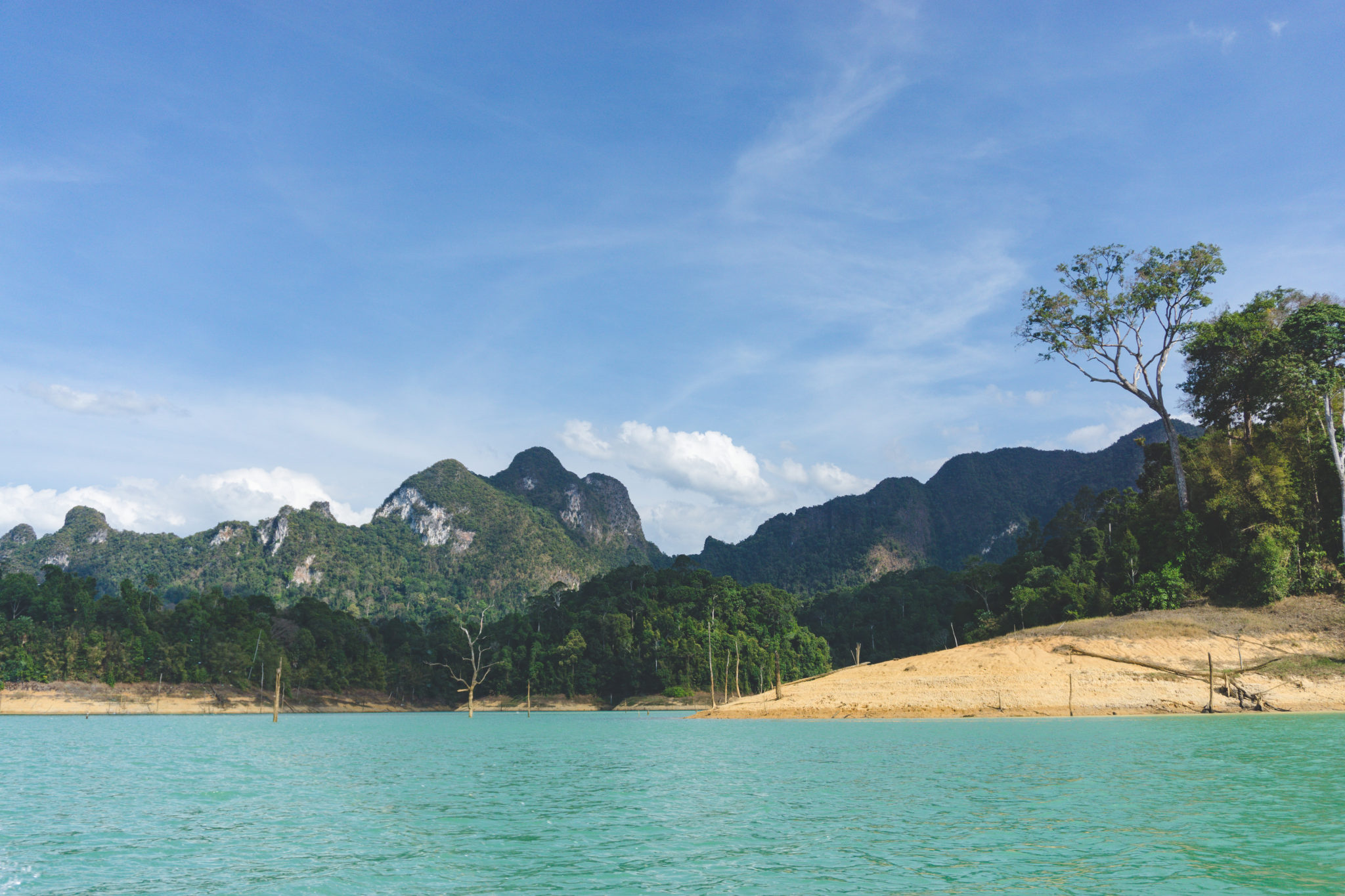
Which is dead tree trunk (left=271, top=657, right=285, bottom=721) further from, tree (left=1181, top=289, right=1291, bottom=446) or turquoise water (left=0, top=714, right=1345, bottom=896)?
tree (left=1181, top=289, right=1291, bottom=446)

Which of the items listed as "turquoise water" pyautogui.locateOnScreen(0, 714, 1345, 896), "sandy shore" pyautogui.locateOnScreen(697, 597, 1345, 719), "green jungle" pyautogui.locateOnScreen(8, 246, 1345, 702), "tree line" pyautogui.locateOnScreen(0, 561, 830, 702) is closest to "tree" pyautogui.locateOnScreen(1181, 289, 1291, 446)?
"green jungle" pyautogui.locateOnScreen(8, 246, 1345, 702)

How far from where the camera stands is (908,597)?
135 m

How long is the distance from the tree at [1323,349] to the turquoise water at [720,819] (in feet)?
82.2

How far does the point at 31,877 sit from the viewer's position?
1284 cm

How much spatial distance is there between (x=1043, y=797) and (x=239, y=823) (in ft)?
57.3

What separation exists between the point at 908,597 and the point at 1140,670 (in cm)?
9009

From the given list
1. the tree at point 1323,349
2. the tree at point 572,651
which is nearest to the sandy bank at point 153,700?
the tree at point 572,651

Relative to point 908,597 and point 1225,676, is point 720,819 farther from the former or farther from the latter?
point 908,597

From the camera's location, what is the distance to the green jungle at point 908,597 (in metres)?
52.2

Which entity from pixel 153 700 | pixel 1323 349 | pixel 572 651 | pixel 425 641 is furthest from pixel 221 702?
pixel 1323 349

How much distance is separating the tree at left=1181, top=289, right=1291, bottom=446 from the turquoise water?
2785 cm

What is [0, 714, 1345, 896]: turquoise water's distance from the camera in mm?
12141

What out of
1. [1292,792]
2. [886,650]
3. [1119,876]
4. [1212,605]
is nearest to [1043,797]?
[1292,792]

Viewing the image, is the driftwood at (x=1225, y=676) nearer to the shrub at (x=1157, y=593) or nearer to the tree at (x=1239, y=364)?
the shrub at (x=1157, y=593)
